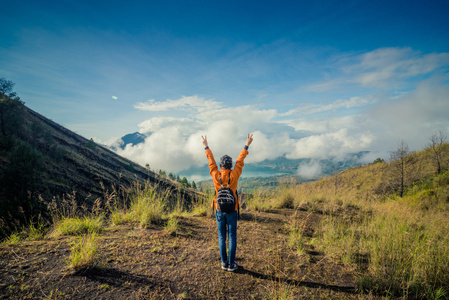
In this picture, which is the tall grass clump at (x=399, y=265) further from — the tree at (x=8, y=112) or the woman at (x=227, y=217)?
the tree at (x=8, y=112)

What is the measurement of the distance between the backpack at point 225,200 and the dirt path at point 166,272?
1.34 metres

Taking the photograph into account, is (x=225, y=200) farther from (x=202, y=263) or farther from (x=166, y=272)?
(x=166, y=272)

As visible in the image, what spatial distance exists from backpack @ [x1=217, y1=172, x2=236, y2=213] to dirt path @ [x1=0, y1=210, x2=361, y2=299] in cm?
134

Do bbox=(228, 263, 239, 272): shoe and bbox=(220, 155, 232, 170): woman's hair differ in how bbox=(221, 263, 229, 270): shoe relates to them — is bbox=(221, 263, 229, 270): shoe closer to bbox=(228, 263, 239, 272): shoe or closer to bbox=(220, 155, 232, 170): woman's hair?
bbox=(228, 263, 239, 272): shoe

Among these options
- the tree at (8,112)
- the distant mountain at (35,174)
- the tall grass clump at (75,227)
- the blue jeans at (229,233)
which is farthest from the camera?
the tree at (8,112)

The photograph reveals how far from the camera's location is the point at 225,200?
356 cm

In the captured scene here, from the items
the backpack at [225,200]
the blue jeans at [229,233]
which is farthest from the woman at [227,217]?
the backpack at [225,200]

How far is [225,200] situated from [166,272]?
6.16 ft

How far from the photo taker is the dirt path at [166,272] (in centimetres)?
291

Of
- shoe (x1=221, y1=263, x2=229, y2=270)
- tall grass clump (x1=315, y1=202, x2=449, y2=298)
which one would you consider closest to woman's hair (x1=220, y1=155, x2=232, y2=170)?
shoe (x1=221, y1=263, x2=229, y2=270)

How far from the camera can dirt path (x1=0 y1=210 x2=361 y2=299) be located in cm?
291

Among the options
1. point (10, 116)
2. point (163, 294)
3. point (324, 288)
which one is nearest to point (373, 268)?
point (324, 288)

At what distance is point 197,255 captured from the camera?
13.7ft

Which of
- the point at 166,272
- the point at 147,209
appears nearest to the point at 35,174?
the point at 147,209
